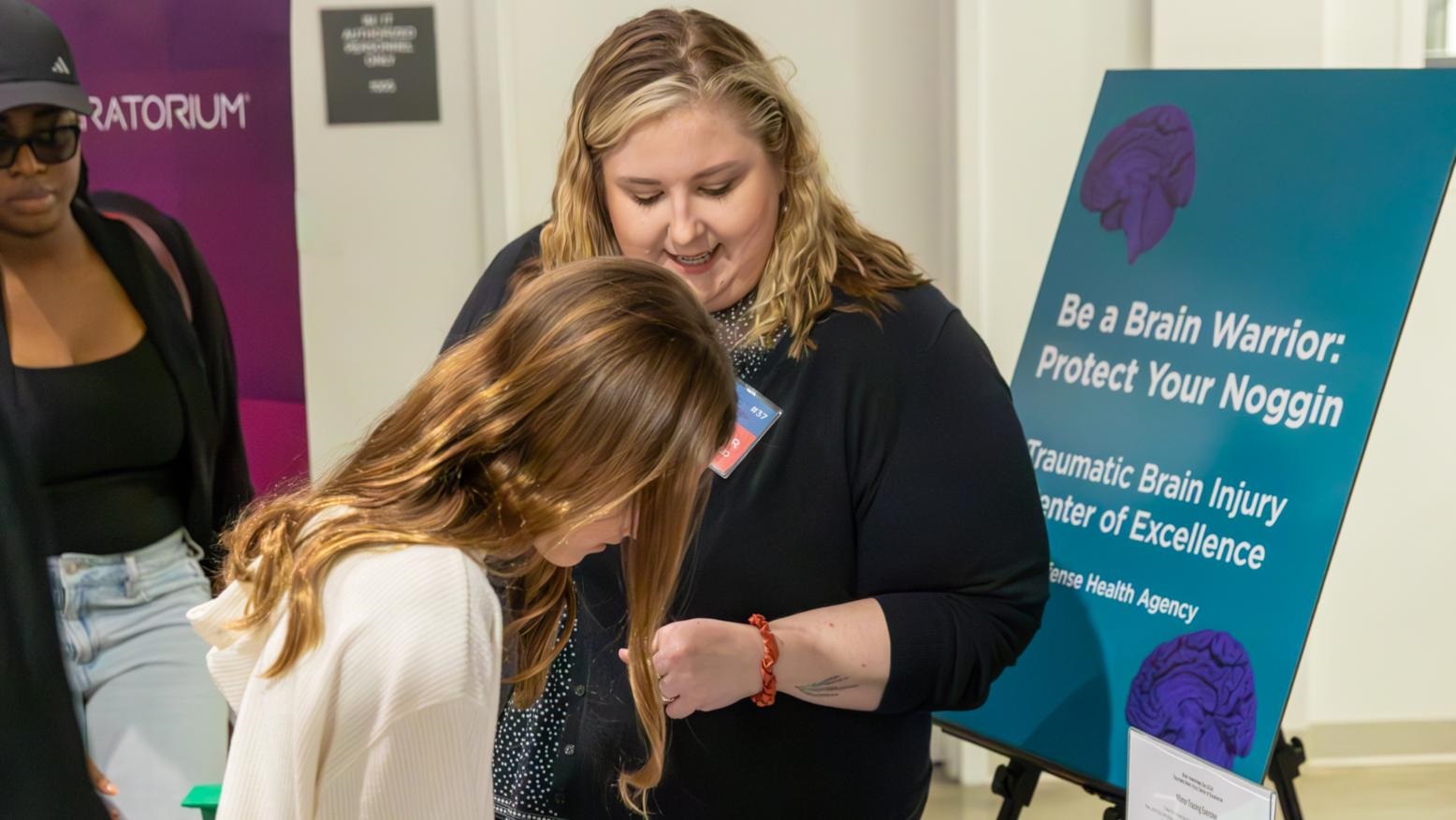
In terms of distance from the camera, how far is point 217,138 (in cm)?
302

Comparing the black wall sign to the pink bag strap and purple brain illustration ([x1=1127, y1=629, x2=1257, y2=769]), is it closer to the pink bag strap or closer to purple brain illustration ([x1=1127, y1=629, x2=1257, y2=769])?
the pink bag strap

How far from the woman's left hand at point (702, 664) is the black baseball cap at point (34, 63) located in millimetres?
1804

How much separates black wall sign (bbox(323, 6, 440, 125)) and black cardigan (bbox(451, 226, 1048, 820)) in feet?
6.77

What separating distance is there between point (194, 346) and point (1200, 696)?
6.65ft

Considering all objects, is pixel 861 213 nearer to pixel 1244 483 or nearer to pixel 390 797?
pixel 1244 483

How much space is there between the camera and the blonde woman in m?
1.59

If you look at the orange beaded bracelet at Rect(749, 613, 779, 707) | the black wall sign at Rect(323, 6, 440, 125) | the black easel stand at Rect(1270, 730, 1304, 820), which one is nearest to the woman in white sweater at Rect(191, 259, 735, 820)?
the orange beaded bracelet at Rect(749, 613, 779, 707)

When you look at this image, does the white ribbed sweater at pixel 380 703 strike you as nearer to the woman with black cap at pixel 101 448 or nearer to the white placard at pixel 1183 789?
the white placard at pixel 1183 789

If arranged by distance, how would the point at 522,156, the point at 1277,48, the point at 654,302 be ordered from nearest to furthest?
the point at 654,302
the point at 1277,48
the point at 522,156

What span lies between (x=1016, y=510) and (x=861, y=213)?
198 cm

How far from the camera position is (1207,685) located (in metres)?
1.94

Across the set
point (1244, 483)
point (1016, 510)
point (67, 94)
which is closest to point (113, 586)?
point (67, 94)

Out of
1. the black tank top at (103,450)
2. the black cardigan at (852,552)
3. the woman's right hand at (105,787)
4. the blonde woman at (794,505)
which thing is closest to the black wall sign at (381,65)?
the black tank top at (103,450)

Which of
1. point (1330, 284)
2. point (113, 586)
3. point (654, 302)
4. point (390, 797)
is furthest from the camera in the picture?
point (113, 586)
